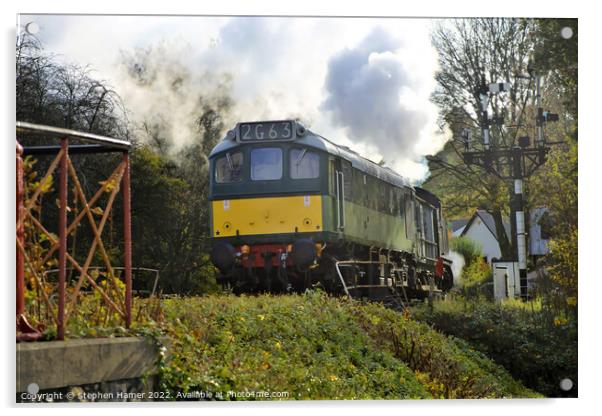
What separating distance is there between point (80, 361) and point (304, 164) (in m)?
5.12

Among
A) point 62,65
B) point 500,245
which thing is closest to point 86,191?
point 62,65

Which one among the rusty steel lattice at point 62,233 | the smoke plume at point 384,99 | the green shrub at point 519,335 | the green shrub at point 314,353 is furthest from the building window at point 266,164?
the rusty steel lattice at point 62,233

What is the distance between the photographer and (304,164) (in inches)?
454

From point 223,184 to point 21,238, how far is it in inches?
160

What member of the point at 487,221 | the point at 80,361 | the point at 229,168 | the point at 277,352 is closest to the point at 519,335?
the point at 487,221

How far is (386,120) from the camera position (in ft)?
34.4

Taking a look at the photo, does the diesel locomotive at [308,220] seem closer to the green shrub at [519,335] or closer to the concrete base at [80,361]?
the green shrub at [519,335]

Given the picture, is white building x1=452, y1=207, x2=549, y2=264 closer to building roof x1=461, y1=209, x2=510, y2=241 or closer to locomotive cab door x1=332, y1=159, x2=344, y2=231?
building roof x1=461, y1=209, x2=510, y2=241

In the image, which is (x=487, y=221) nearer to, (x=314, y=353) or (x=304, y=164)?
(x=304, y=164)

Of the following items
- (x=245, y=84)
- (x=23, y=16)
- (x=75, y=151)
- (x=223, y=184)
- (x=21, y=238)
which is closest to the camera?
(x=21, y=238)

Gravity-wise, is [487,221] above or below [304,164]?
below

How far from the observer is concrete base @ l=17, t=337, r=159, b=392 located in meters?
6.88

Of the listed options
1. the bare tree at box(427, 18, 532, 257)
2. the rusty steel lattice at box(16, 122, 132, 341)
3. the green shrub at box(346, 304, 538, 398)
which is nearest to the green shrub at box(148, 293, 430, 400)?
the green shrub at box(346, 304, 538, 398)

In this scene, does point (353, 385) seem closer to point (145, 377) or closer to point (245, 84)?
point (145, 377)
